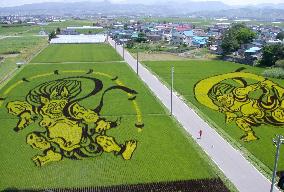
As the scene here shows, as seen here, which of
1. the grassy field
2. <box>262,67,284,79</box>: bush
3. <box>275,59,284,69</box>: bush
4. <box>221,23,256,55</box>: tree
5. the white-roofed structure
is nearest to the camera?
<box>262,67,284,79</box>: bush

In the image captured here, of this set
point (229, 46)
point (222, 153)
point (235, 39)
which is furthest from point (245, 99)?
point (235, 39)

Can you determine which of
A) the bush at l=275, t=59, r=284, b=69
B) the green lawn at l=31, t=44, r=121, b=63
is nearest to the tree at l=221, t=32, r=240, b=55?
the bush at l=275, t=59, r=284, b=69

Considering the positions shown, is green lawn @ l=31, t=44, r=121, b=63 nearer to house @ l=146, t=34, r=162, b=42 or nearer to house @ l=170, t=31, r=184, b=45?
house @ l=170, t=31, r=184, b=45

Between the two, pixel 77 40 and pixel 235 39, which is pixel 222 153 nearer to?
pixel 235 39

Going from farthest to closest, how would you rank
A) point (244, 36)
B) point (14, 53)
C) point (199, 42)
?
point (199, 42) < point (244, 36) < point (14, 53)

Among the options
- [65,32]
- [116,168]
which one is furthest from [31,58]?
[65,32]
